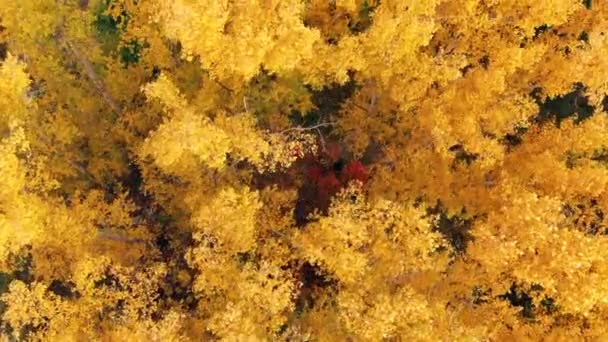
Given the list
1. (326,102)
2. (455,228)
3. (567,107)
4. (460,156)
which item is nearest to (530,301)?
(455,228)

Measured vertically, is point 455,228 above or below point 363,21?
below

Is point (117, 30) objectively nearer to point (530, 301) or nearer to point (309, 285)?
point (309, 285)

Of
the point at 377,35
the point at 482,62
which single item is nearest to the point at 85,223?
the point at 377,35

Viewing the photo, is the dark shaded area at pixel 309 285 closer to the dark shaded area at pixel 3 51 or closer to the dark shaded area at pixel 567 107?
the dark shaded area at pixel 567 107

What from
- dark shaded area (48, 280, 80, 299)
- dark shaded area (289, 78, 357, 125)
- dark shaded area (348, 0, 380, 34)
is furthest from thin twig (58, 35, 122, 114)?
dark shaded area (348, 0, 380, 34)

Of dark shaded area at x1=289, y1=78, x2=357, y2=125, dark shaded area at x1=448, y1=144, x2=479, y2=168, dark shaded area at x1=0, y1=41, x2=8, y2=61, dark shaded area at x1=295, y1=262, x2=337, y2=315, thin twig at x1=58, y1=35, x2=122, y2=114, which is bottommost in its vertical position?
dark shaded area at x1=295, y1=262, x2=337, y2=315

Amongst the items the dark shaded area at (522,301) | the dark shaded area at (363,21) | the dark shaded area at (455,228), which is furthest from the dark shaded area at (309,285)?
the dark shaded area at (363,21)

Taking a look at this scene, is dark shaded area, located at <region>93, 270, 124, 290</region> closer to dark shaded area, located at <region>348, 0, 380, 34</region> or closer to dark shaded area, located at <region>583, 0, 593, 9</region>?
dark shaded area, located at <region>348, 0, 380, 34</region>

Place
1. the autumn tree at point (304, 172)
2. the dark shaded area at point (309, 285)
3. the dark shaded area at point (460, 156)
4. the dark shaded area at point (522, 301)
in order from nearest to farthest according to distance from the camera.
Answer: the autumn tree at point (304, 172), the dark shaded area at point (522, 301), the dark shaded area at point (309, 285), the dark shaded area at point (460, 156)

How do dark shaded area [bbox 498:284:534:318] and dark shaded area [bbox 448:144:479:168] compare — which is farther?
dark shaded area [bbox 448:144:479:168]

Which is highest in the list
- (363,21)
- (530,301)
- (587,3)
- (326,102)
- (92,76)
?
(587,3)

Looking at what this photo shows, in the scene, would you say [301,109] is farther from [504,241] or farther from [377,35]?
[504,241]
